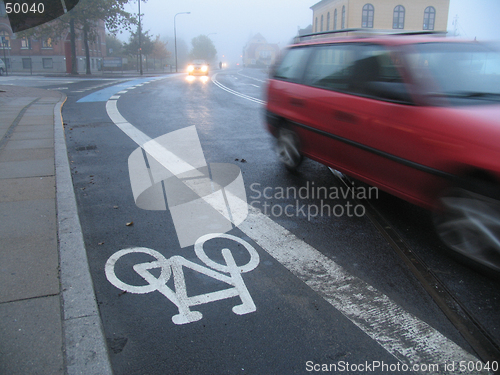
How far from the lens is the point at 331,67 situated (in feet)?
16.5

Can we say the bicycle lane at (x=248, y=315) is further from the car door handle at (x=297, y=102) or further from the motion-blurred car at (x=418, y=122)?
the car door handle at (x=297, y=102)

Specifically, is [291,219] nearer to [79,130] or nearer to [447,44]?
[447,44]

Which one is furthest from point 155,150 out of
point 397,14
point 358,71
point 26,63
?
point 26,63

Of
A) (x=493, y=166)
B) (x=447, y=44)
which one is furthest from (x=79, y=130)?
(x=493, y=166)

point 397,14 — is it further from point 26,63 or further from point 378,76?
point 378,76

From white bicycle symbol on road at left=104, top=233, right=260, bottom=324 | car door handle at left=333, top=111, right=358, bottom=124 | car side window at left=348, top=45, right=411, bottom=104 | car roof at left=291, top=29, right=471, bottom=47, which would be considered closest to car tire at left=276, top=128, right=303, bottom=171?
car door handle at left=333, top=111, right=358, bottom=124

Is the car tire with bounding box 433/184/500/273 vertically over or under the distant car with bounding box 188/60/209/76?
under

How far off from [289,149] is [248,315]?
346cm

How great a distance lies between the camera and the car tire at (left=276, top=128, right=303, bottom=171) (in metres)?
5.86

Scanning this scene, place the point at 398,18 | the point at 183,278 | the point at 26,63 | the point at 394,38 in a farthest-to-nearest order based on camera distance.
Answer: the point at 26,63 → the point at 398,18 → the point at 394,38 → the point at 183,278

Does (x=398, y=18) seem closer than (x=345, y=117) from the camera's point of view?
No

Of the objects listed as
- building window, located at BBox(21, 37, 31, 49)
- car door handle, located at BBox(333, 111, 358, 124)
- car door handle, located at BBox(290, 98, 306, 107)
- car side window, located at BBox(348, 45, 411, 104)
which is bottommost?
car door handle, located at BBox(333, 111, 358, 124)

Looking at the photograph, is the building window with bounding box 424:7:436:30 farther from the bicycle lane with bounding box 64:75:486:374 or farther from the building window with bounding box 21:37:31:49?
the bicycle lane with bounding box 64:75:486:374

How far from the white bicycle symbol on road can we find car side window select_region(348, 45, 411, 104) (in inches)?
73.9
